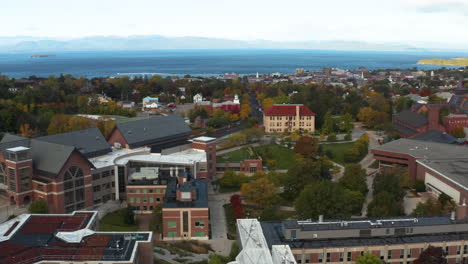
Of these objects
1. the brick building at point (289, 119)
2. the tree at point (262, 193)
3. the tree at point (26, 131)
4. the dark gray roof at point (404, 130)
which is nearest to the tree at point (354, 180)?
the tree at point (262, 193)

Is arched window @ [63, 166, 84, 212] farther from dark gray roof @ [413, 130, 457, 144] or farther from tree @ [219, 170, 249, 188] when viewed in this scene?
dark gray roof @ [413, 130, 457, 144]

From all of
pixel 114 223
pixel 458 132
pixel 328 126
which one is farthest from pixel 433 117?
pixel 114 223

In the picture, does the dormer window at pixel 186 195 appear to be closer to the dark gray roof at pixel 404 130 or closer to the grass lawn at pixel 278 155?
the grass lawn at pixel 278 155

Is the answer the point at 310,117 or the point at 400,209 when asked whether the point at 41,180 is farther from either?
the point at 310,117

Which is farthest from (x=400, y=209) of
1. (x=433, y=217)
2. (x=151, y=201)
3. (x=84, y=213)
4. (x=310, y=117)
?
(x=310, y=117)

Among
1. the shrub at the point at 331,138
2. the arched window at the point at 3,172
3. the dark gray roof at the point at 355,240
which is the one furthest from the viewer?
the shrub at the point at 331,138

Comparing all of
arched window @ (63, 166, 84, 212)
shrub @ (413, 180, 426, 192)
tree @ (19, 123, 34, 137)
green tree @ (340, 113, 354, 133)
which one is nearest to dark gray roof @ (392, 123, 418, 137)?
green tree @ (340, 113, 354, 133)

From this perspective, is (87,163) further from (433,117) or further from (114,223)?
(433,117)
